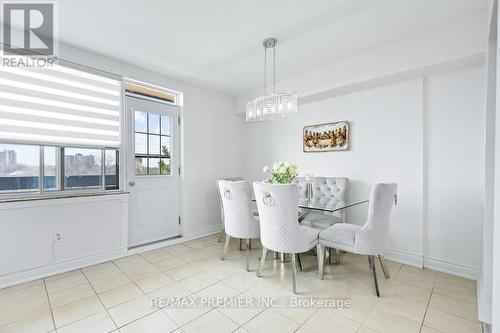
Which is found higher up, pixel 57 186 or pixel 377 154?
pixel 377 154

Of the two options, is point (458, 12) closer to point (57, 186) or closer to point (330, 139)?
point (330, 139)

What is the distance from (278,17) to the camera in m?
2.16

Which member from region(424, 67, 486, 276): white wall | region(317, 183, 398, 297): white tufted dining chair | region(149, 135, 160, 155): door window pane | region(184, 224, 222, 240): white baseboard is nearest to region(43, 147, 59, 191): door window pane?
region(149, 135, 160, 155): door window pane

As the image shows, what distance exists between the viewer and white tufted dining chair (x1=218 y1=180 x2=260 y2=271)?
2576 millimetres

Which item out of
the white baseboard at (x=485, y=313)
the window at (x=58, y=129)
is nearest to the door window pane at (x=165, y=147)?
the window at (x=58, y=129)

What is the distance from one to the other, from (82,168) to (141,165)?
0.70 m

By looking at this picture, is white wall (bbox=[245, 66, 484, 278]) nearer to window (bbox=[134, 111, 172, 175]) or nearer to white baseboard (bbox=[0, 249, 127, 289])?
window (bbox=[134, 111, 172, 175])

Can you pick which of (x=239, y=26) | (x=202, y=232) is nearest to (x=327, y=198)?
(x=202, y=232)

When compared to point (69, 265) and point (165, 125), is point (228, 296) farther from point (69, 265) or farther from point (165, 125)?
point (165, 125)

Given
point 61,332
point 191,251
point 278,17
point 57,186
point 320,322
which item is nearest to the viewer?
point 61,332

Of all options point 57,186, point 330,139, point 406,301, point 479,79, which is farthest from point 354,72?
point 57,186

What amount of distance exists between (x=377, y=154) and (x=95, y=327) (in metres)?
3.42

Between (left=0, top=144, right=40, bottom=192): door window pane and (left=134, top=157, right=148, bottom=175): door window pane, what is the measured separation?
1.04 meters

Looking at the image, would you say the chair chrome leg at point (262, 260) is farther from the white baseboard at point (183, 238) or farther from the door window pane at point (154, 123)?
the door window pane at point (154, 123)
